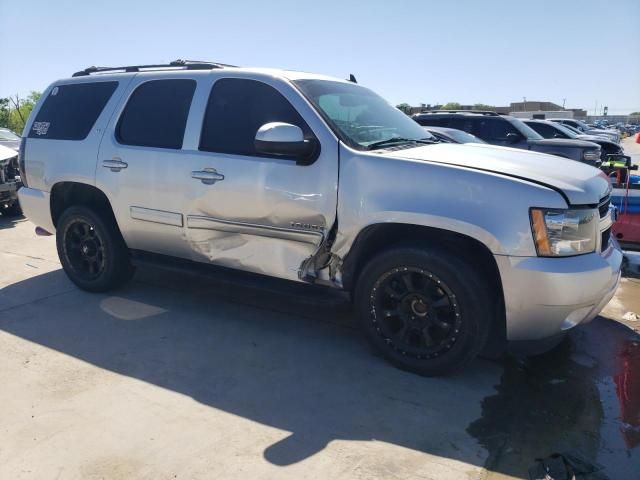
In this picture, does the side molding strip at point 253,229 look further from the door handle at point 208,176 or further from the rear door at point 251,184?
the door handle at point 208,176

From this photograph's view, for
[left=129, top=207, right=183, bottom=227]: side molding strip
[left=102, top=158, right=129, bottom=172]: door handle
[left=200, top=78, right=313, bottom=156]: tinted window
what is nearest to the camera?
[left=200, top=78, right=313, bottom=156]: tinted window

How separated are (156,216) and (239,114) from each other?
111 cm

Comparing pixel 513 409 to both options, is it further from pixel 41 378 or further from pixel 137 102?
pixel 137 102

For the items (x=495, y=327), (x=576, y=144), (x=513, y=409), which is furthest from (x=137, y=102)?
(x=576, y=144)

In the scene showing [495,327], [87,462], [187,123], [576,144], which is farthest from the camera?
[576,144]

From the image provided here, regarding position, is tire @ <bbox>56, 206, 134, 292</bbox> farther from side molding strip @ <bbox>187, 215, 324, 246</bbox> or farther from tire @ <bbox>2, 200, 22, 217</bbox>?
tire @ <bbox>2, 200, 22, 217</bbox>

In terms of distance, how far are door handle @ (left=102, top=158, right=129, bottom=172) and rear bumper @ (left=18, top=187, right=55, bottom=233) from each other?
36.1 inches

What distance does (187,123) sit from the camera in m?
4.23

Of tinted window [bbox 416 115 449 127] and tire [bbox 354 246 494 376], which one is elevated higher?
tinted window [bbox 416 115 449 127]

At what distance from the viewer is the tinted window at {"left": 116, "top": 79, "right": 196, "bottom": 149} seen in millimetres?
4309

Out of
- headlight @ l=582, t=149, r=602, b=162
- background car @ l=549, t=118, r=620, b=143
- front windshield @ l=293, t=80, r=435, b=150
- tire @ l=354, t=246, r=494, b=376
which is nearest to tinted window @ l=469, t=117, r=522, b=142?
headlight @ l=582, t=149, r=602, b=162

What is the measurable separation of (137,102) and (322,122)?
191 centimetres

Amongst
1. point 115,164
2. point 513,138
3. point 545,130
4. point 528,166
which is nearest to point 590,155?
point 513,138

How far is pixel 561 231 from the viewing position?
9.93 ft
